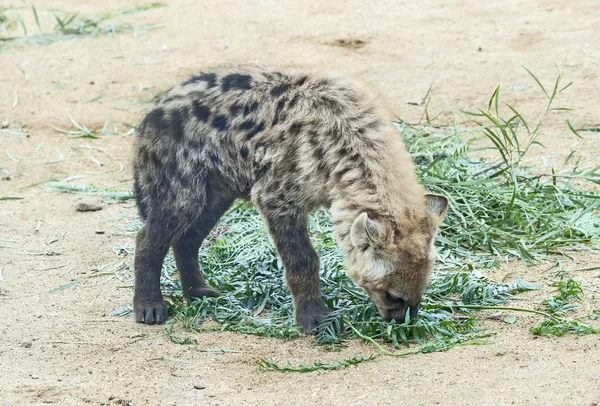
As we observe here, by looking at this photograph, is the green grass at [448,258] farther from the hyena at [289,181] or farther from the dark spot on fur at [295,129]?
the dark spot on fur at [295,129]

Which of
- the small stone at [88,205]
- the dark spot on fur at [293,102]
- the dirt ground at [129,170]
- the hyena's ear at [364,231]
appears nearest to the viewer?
the dirt ground at [129,170]

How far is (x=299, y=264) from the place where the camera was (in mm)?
3949

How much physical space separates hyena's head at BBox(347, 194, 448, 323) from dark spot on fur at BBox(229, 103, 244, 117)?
0.89 m

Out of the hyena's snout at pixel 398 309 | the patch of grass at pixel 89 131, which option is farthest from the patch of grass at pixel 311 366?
the patch of grass at pixel 89 131

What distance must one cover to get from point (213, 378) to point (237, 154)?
1102mm

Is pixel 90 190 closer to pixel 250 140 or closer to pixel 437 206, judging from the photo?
pixel 250 140

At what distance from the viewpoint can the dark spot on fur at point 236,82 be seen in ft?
13.7

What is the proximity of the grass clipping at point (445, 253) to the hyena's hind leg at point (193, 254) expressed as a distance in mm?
92

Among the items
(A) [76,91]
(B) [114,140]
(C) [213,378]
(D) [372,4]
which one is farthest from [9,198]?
(D) [372,4]

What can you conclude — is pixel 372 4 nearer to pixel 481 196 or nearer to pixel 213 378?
pixel 481 196

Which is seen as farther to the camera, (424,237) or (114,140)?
(114,140)

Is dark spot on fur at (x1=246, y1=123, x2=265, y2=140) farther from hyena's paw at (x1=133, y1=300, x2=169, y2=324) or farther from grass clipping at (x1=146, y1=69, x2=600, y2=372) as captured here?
hyena's paw at (x1=133, y1=300, x2=169, y2=324)

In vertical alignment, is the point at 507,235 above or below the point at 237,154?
below

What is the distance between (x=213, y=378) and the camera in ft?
11.3
